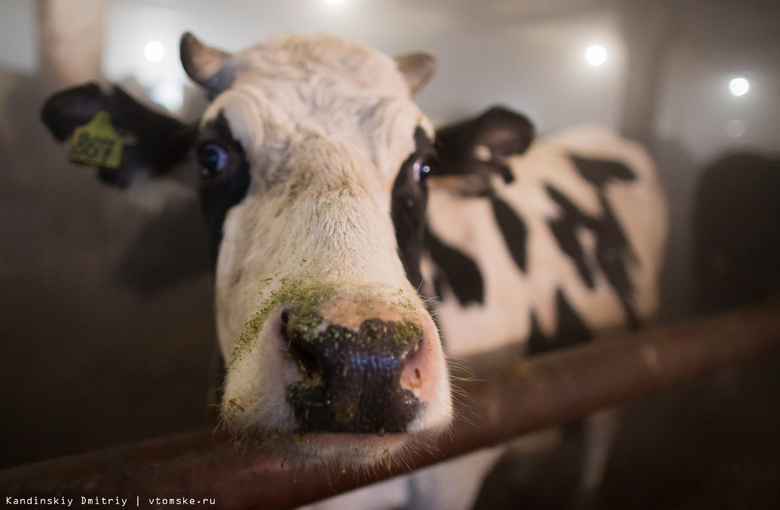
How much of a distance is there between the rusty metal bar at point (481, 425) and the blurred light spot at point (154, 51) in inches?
46.8

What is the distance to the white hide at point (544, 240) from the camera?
141 cm

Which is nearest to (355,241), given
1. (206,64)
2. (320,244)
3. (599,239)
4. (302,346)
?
(320,244)

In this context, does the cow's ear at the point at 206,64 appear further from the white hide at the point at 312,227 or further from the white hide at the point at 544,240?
the white hide at the point at 544,240

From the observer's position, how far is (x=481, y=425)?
0.79 m

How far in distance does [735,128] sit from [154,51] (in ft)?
9.90

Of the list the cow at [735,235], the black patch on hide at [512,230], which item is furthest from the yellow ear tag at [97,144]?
the cow at [735,235]

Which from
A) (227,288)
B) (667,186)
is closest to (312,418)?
(227,288)

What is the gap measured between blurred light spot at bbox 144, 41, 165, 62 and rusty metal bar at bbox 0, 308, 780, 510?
119cm

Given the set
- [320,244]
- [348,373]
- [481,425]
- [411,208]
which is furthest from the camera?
[411,208]

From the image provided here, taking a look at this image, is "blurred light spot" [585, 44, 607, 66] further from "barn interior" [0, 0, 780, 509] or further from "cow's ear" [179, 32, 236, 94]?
A: "cow's ear" [179, 32, 236, 94]

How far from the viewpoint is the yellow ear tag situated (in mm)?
1061

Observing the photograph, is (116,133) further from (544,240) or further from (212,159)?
(544,240)

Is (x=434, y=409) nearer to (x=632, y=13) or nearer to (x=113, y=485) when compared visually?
(x=113, y=485)

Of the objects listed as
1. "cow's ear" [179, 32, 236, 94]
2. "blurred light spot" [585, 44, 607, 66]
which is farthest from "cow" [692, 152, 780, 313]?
"cow's ear" [179, 32, 236, 94]
